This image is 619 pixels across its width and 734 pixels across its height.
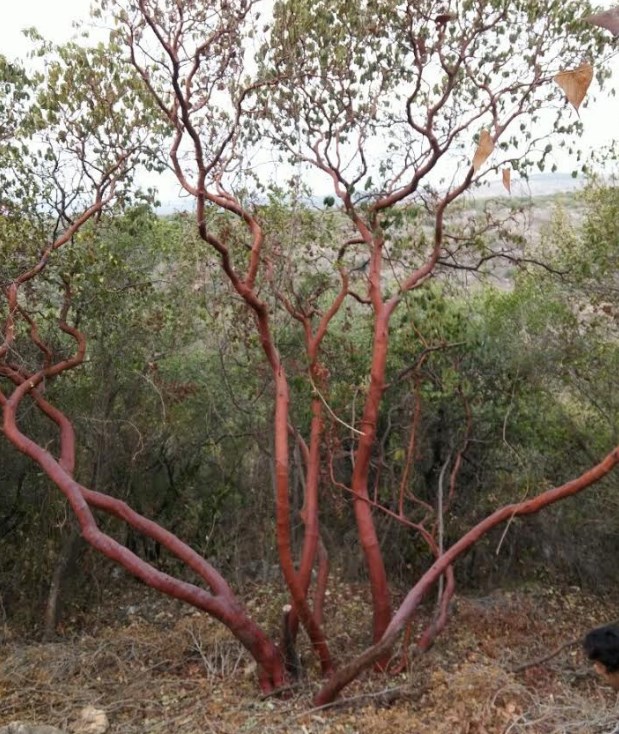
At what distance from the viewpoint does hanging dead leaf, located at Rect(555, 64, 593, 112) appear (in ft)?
8.66

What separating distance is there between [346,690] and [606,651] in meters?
3.18

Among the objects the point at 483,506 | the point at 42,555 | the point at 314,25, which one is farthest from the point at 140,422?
the point at 314,25

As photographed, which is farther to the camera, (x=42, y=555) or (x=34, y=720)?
(x=42, y=555)

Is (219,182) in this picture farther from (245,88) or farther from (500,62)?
(500,62)

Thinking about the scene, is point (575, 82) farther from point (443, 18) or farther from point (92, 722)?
point (92, 722)

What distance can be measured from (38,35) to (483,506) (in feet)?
23.1

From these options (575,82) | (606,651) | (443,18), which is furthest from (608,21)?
(443,18)

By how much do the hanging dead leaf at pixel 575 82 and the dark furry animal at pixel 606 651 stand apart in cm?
278

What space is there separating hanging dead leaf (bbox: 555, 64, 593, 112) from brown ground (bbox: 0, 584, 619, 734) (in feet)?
15.2

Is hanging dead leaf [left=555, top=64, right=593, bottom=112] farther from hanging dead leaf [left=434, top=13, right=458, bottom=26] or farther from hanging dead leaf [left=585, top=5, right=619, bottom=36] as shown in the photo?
hanging dead leaf [left=434, top=13, right=458, bottom=26]

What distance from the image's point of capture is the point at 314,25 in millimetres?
7160

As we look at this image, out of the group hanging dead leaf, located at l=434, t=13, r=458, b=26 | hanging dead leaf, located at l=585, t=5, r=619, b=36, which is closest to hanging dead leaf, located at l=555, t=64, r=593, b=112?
hanging dead leaf, located at l=585, t=5, r=619, b=36

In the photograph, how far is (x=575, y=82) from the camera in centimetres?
268

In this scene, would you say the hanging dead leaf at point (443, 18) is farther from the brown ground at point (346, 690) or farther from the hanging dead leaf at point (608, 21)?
the brown ground at point (346, 690)
